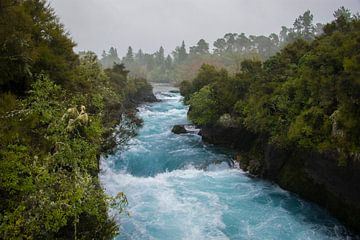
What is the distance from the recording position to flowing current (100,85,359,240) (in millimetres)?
14250

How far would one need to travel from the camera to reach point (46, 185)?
Answer: 7.26m

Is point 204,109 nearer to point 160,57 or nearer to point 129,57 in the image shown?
point 160,57

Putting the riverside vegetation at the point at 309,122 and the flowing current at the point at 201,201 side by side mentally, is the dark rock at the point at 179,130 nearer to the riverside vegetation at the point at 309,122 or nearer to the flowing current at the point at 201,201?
the riverside vegetation at the point at 309,122

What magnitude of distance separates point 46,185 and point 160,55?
10703cm

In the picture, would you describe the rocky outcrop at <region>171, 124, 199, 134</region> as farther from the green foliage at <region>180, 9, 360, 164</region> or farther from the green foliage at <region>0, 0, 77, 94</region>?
the green foliage at <region>0, 0, 77, 94</region>

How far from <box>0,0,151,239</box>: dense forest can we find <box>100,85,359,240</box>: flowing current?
11.7 feet

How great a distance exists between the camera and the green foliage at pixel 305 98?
14.2 meters

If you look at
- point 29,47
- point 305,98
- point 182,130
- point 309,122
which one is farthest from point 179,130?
point 29,47

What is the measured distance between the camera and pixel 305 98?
60.3 ft

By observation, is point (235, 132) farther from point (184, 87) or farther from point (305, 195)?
point (184, 87)

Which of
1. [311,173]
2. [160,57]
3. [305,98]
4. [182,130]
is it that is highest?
[160,57]

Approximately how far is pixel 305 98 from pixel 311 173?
413 centimetres

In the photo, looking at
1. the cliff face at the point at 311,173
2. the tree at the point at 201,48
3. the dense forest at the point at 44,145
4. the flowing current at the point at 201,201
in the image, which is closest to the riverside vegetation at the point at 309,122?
the cliff face at the point at 311,173

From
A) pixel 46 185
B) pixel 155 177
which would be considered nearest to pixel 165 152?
pixel 155 177
